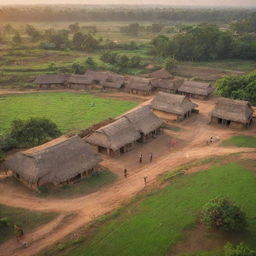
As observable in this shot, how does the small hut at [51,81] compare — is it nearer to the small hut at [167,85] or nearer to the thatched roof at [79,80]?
the thatched roof at [79,80]

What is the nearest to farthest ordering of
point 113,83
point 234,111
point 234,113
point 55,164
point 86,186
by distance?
point 55,164, point 86,186, point 234,113, point 234,111, point 113,83

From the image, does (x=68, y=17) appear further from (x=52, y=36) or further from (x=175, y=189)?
(x=175, y=189)

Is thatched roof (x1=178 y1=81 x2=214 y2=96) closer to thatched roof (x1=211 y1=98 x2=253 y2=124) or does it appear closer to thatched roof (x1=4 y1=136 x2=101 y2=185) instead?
thatched roof (x1=211 y1=98 x2=253 y2=124)

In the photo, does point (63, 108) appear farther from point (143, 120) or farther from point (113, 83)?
point (143, 120)

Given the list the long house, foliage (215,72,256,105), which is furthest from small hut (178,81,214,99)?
the long house

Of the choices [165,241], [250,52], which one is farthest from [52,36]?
[165,241]

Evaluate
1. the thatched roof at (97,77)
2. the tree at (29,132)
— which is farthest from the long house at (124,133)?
the thatched roof at (97,77)

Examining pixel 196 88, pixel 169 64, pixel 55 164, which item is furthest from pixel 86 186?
pixel 169 64
